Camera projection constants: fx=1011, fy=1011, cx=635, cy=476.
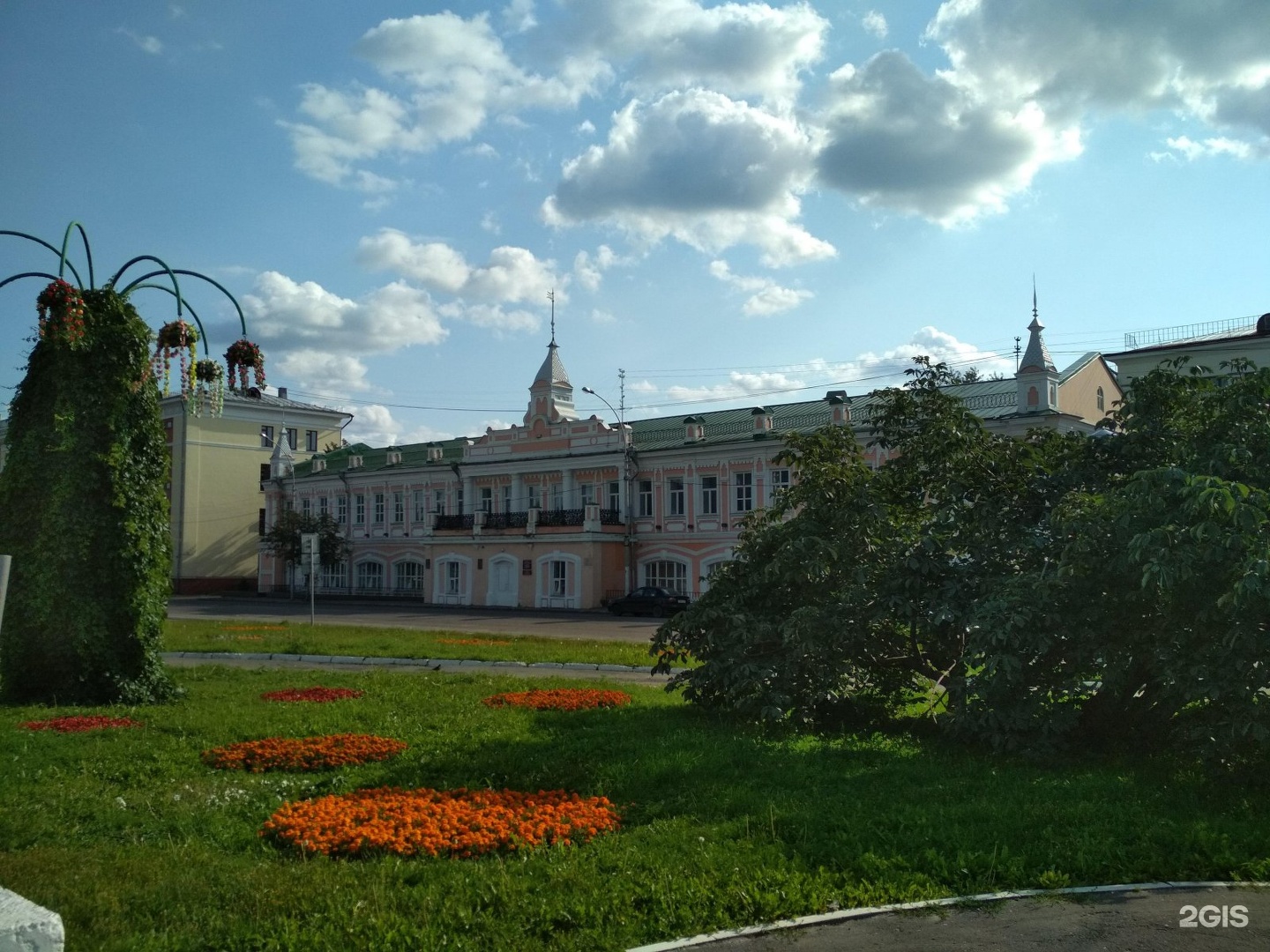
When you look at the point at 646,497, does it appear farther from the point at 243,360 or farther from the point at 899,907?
the point at 899,907

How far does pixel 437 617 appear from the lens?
4125cm

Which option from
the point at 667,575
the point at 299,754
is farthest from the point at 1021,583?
the point at 667,575

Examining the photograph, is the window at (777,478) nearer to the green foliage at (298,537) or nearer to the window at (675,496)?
the window at (675,496)

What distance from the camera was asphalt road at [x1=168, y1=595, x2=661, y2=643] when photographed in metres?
32.4

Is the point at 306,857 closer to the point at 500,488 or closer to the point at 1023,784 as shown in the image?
the point at 1023,784

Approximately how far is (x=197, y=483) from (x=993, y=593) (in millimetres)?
64098

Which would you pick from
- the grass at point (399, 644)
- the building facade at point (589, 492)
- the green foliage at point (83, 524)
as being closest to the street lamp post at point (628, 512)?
the building facade at point (589, 492)

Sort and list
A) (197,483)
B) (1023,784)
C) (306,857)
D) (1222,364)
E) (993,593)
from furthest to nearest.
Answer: (197,483) < (1222,364) < (993,593) < (1023,784) < (306,857)

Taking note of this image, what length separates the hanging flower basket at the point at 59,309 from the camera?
10.8 metres

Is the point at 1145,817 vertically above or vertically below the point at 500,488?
below

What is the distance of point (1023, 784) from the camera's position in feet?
27.9

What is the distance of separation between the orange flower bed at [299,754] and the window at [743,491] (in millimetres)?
33232

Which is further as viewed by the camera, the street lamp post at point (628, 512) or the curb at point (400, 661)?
the street lamp post at point (628, 512)

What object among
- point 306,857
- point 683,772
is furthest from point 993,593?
point 306,857
